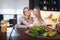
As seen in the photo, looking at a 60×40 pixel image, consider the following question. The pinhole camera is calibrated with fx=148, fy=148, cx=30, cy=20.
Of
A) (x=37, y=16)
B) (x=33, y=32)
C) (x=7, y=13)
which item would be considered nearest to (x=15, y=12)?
(x=7, y=13)

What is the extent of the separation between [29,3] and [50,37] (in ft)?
10.1

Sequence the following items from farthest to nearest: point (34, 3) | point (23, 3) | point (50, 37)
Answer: point (23, 3) < point (34, 3) < point (50, 37)

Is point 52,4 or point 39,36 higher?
point 52,4

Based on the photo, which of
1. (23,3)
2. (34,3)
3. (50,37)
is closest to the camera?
(50,37)

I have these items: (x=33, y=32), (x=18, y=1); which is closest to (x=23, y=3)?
(x=18, y=1)

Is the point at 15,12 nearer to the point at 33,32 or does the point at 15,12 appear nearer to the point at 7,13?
the point at 7,13

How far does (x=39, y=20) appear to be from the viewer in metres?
3.32

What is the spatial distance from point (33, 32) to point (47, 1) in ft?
10.1

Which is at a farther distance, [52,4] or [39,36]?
[52,4]

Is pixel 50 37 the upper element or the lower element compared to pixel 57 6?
lower

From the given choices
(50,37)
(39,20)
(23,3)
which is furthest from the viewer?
(23,3)

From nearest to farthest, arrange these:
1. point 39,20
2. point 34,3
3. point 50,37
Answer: point 50,37
point 39,20
point 34,3

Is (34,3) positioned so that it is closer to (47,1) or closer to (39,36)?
(47,1)

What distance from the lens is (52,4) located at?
190 inches
